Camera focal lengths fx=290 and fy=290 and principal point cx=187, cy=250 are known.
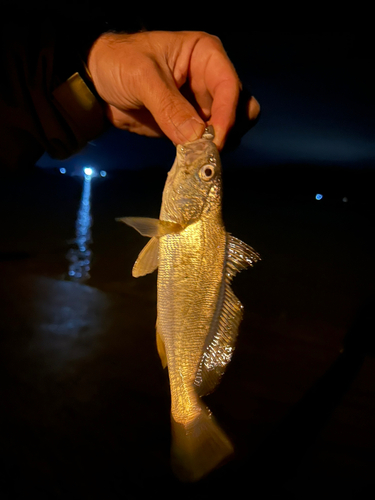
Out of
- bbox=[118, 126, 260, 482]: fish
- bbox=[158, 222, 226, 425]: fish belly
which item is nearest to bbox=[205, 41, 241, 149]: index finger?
bbox=[118, 126, 260, 482]: fish

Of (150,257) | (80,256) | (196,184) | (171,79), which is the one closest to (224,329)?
(150,257)

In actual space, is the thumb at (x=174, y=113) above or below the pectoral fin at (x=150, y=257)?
above

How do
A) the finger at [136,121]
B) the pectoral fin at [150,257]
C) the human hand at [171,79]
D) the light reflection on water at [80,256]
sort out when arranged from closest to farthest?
the pectoral fin at [150,257] < the human hand at [171,79] < the finger at [136,121] < the light reflection on water at [80,256]

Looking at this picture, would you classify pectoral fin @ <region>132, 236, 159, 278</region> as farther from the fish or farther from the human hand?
the human hand

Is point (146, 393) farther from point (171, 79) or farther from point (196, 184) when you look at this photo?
point (171, 79)

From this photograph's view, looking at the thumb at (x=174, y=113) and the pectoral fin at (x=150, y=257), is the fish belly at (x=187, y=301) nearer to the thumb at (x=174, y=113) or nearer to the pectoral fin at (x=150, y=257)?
the pectoral fin at (x=150, y=257)

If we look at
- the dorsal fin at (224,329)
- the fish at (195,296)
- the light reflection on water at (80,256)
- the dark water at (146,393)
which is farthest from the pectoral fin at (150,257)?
the light reflection on water at (80,256)

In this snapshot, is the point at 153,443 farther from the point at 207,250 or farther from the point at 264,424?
the point at 207,250
